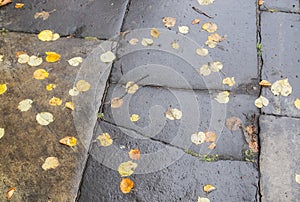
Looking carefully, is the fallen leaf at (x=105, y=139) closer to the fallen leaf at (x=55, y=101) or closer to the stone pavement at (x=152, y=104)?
the stone pavement at (x=152, y=104)

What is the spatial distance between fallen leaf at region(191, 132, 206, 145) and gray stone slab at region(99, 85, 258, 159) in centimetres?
3

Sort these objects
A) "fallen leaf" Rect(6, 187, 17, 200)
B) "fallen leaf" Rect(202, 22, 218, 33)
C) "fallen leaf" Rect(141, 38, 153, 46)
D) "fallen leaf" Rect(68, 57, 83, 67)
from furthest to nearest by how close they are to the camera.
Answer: "fallen leaf" Rect(202, 22, 218, 33), "fallen leaf" Rect(141, 38, 153, 46), "fallen leaf" Rect(68, 57, 83, 67), "fallen leaf" Rect(6, 187, 17, 200)

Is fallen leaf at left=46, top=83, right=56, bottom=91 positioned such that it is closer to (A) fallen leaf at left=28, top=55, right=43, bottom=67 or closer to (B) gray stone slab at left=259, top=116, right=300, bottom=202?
(A) fallen leaf at left=28, top=55, right=43, bottom=67

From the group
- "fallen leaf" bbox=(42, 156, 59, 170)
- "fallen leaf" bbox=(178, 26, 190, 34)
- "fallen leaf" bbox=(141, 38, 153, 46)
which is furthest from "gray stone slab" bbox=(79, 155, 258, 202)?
"fallen leaf" bbox=(178, 26, 190, 34)

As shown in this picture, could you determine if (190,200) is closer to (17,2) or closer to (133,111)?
(133,111)

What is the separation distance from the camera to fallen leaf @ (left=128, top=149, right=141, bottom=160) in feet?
8.48

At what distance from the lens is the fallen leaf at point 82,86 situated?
2.92 metres

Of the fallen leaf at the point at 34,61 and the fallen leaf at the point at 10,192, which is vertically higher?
the fallen leaf at the point at 34,61

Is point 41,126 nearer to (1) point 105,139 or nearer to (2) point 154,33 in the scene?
(1) point 105,139

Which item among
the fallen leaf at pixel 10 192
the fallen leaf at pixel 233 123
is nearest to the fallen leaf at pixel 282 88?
the fallen leaf at pixel 233 123

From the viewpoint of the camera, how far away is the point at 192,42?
3.26 m

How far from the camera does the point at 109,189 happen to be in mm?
2441

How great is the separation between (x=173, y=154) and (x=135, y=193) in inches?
15.4

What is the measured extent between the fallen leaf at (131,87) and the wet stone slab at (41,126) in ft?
0.66
